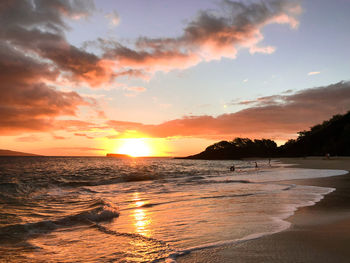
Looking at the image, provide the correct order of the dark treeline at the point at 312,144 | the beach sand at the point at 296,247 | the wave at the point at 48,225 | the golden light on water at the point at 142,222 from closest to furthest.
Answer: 1. the beach sand at the point at 296,247
2. the golden light on water at the point at 142,222
3. the wave at the point at 48,225
4. the dark treeline at the point at 312,144

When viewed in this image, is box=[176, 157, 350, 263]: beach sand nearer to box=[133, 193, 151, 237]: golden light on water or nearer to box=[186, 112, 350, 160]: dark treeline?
box=[133, 193, 151, 237]: golden light on water

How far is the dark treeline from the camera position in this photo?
9019 centimetres

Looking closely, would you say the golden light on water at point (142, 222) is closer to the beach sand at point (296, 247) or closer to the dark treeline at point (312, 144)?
the beach sand at point (296, 247)

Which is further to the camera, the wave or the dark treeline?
the dark treeline

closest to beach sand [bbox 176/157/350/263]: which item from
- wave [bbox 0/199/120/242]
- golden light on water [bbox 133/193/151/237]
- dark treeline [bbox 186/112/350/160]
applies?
golden light on water [bbox 133/193/151/237]

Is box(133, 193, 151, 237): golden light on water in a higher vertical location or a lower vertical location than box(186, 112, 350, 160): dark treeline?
lower

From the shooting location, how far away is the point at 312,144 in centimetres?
11156

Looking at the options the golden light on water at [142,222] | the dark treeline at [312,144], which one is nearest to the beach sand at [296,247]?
the golden light on water at [142,222]

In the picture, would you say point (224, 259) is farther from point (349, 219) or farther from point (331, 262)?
point (349, 219)

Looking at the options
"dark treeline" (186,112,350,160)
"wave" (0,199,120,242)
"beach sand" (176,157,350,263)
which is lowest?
"wave" (0,199,120,242)

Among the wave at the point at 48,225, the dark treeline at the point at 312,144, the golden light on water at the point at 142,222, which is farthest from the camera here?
the dark treeline at the point at 312,144

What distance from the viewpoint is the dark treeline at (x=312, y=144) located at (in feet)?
296

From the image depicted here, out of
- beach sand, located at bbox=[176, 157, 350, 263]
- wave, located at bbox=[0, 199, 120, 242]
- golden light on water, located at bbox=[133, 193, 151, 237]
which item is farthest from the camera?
wave, located at bbox=[0, 199, 120, 242]

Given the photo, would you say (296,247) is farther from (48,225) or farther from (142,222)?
(48,225)
